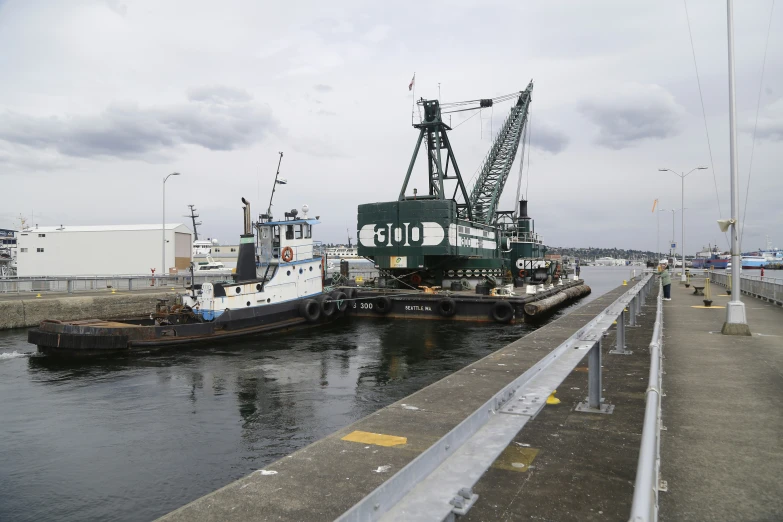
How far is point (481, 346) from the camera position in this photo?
17.8 metres

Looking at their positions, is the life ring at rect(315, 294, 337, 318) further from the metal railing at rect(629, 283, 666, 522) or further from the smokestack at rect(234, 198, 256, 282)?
the metal railing at rect(629, 283, 666, 522)

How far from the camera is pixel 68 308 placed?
2230cm

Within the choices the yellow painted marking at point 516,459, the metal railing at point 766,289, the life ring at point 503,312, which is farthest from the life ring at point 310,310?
the metal railing at point 766,289

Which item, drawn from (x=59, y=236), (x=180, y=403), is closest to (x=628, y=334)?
(x=180, y=403)

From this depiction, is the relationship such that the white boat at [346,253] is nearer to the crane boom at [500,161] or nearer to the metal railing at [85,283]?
the crane boom at [500,161]

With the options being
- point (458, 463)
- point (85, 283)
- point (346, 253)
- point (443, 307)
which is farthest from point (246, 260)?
point (346, 253)

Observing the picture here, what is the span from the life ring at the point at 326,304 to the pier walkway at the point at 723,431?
1426 cm

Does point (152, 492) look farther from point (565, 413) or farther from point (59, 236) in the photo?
point (59, 236)

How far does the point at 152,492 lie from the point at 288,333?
45.4ft

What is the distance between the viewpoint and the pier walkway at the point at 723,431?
405cm

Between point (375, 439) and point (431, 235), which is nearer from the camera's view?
point (375, 439)

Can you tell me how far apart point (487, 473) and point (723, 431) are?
3.05 meters

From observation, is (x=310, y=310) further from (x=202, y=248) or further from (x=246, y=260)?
(x=202, y=248)

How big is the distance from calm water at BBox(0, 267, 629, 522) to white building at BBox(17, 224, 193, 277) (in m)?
34.1
